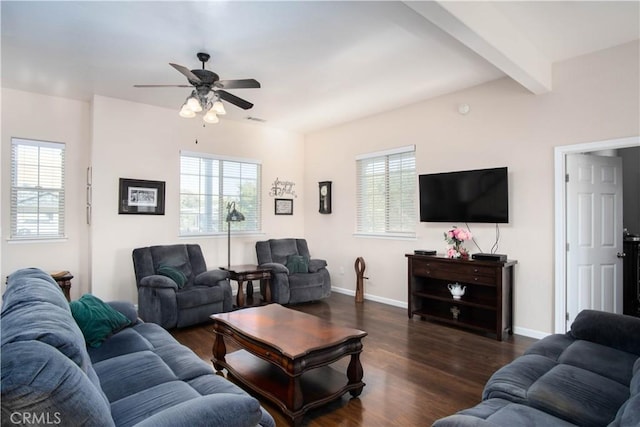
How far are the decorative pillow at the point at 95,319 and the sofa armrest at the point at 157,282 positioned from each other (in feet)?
4.32

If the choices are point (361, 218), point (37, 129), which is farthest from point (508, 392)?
point (37, 129)

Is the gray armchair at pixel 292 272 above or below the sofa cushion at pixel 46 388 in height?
below

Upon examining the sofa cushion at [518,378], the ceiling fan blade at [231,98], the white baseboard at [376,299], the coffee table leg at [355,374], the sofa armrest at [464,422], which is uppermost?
the ceiling fan blade at [231,98]

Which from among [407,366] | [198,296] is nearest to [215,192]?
Result: [198,296]

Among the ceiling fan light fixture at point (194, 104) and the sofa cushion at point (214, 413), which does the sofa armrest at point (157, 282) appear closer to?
the ceiling fan light fixture at point (194, 104)

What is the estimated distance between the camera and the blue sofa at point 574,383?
1.54 meters

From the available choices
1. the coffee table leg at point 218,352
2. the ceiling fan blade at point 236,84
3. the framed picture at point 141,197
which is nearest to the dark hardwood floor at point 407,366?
the coffee table leg at point 218,352

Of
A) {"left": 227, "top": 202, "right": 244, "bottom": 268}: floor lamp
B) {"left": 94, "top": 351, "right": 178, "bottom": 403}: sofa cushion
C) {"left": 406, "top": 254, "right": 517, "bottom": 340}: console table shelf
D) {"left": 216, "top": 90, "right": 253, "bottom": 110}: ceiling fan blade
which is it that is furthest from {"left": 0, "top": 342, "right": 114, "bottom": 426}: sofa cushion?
{"left": 227, "top": 202, "right": 244, "bottom": 268}: floor lamp

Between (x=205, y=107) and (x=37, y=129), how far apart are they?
2.70 meters

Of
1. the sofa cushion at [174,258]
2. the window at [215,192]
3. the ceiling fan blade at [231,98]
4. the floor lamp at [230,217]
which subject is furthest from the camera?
the window at [215,192]

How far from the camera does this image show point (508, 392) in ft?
5.87

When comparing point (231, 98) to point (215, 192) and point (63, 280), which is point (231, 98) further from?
point (63, 280)

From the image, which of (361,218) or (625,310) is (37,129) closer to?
(361,218)

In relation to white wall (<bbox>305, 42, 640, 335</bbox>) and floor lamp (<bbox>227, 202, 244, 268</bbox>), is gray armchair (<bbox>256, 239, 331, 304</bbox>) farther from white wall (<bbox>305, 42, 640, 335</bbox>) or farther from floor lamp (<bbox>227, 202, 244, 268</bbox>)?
white wall (<bbox>305, 42, 640, 335</bbox>)
